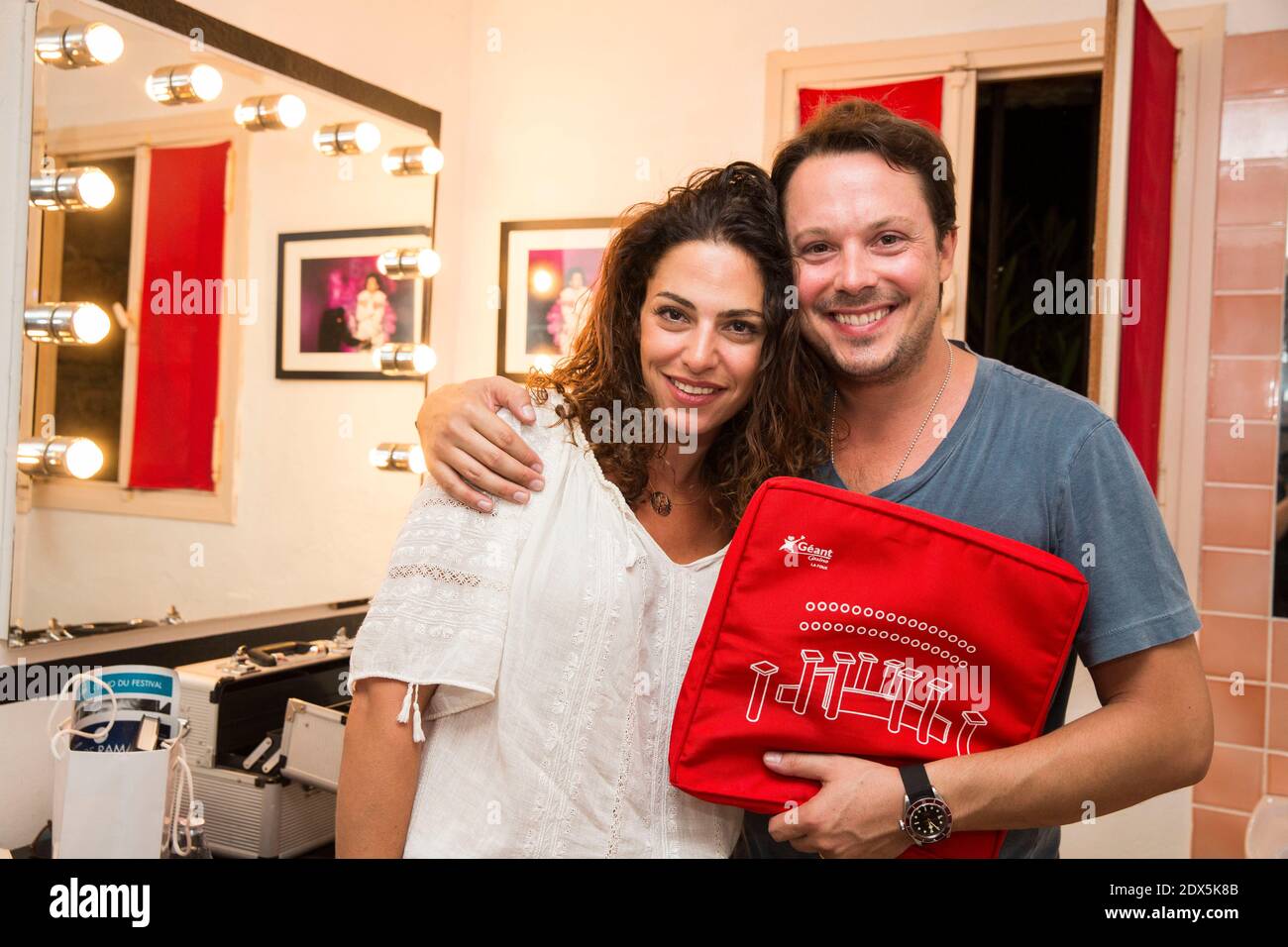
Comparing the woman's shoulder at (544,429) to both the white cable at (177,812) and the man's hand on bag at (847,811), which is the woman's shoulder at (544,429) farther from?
the white cable at (177,812)

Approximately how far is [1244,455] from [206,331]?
218 centimetres

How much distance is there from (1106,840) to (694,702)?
1.67 m

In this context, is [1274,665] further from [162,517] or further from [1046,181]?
[162,517]

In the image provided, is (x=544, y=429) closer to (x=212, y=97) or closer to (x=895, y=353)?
(x=895, y=353)

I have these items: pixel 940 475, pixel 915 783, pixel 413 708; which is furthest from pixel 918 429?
pixel 413 708

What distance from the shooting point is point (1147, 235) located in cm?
206

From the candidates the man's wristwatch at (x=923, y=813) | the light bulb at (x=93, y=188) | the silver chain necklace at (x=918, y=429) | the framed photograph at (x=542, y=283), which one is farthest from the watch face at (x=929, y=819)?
the framed photograph at (x=542, y=283)

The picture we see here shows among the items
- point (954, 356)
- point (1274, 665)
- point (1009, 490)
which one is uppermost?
point (954, 356)

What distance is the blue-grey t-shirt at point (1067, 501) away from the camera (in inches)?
45.4

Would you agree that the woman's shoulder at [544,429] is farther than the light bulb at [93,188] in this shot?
No

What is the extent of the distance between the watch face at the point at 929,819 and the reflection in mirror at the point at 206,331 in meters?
1.45
